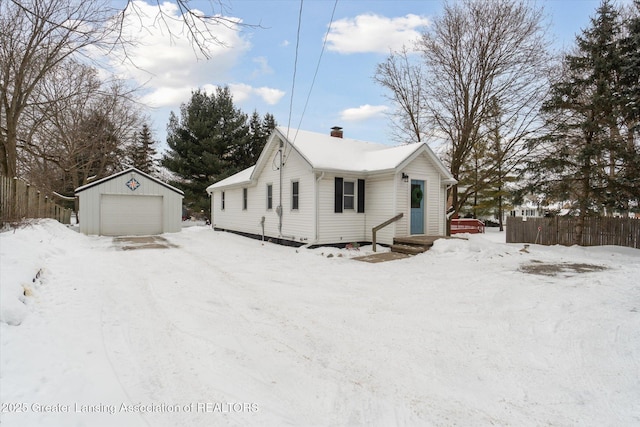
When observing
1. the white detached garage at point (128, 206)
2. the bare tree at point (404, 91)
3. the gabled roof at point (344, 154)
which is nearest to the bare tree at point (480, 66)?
the bare tree at point (404, 91)

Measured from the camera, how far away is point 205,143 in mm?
29406

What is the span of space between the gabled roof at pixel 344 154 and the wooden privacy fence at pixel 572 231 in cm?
490

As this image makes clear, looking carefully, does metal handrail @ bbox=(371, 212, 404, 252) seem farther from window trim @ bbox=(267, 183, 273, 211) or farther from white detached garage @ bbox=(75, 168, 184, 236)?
white detached garage @ bbox=(75, 168, 184, 236)

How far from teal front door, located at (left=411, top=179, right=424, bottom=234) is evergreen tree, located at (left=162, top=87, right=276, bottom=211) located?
798 inches

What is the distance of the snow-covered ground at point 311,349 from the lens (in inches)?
105

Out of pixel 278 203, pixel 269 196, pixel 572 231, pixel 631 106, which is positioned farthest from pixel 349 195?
pixel 631 106

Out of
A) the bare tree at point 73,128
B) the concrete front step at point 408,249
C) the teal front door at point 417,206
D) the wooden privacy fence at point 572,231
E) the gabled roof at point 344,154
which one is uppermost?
the bare tree at point 73,128

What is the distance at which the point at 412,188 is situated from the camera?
41.7ft

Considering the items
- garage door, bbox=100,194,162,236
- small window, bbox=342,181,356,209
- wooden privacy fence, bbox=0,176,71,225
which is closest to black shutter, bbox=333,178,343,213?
small window, bbox=342,181,356,209

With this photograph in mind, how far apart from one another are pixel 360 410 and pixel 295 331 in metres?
1.77

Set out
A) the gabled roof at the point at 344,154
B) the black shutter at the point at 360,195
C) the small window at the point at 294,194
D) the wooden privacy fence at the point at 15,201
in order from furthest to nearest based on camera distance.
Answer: the small window at the point at 294,194 < the black shutter at the point at 360,195 < the gabled roof at the point at 344,154 < the wooden privacy fence at the point at 15,201

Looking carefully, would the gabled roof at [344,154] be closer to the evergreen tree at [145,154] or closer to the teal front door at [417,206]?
the teal front door at [417,206]

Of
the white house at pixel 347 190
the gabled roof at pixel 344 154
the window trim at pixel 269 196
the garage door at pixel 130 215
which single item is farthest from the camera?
the garage door at pixel 130 215

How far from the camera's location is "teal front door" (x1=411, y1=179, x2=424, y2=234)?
41.6 ft
